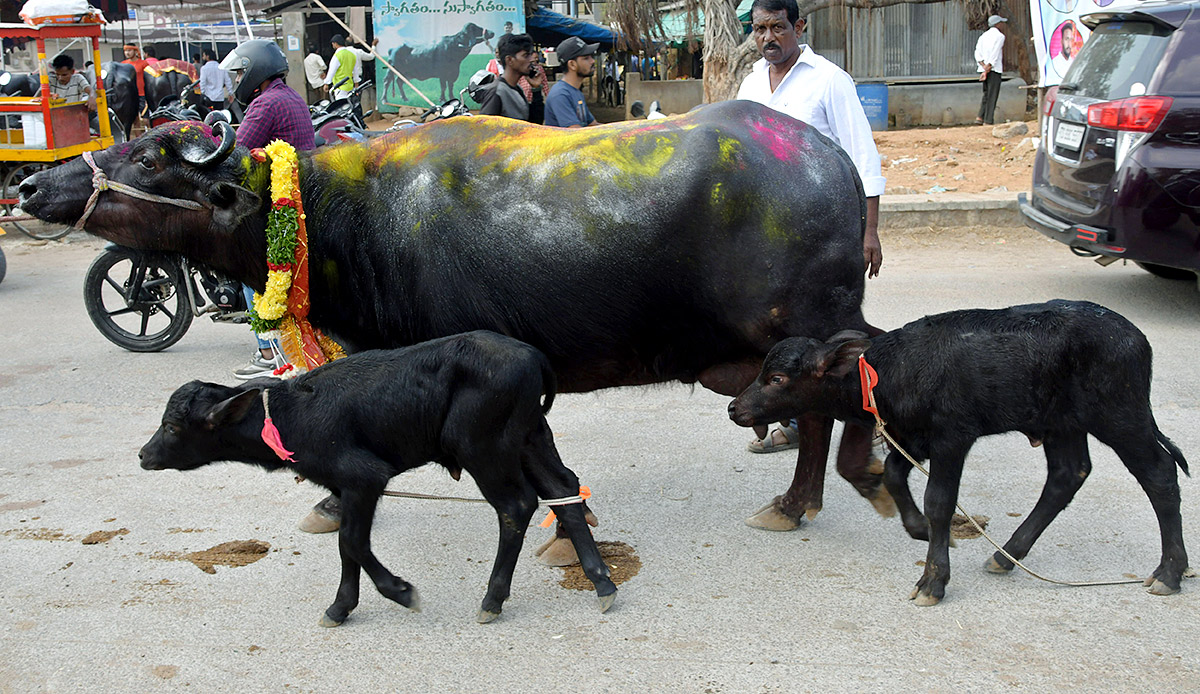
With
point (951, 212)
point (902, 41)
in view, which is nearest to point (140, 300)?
point (951, 212)

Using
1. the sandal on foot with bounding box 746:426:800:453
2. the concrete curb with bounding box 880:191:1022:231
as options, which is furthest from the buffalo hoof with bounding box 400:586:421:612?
the concrete curb with bounding box 880:191:1022:231

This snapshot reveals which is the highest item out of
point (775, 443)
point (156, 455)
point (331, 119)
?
point (331, 119)

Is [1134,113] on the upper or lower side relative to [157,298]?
upper

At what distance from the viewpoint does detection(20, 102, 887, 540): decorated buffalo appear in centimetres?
396

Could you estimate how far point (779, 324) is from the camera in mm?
4047

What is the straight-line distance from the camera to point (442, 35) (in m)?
21.2

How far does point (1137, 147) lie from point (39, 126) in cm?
1058

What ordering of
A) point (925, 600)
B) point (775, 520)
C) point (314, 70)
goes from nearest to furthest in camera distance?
point (925, 600)
point (775, 520)
point (314, 70)

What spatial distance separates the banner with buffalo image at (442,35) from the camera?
21.0 metres

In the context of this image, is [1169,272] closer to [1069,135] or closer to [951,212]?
[1069,135]

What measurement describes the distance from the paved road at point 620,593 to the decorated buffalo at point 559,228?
2.27ft

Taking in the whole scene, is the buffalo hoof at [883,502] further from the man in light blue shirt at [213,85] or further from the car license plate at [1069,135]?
the man in light blue shirt at [213,85]

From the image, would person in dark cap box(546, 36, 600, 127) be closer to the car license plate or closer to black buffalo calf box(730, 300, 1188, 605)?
the car license plate

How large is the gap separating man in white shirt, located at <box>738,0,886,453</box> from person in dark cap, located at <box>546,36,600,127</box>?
2601mm
